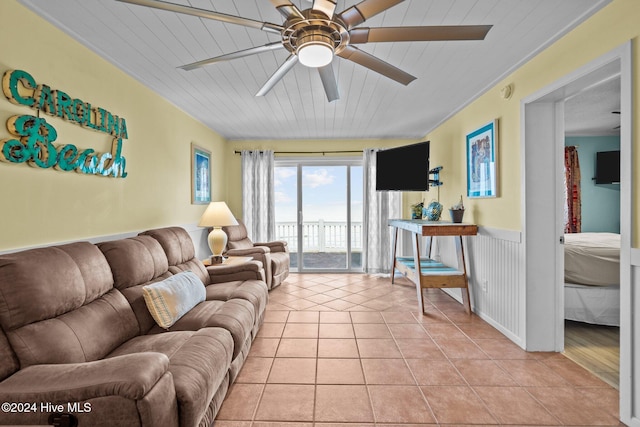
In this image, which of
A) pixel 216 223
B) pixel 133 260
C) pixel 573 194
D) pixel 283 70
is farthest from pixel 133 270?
pixel 573 194

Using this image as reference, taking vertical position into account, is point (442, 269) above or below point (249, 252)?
below

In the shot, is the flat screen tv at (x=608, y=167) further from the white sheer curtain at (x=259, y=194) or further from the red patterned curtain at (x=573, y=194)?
the white sheer curtain at (x=259, y=194)

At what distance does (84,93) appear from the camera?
2264 millimetres

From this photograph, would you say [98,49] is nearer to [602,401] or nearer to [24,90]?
[24,90]


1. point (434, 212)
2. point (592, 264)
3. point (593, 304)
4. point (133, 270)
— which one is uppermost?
point (434, 212)

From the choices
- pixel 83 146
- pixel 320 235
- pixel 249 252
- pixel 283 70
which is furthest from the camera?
pixel 320 235

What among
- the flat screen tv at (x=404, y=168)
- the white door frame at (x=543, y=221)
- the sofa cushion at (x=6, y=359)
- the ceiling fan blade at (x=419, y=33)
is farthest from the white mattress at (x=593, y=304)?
the sofa cushion at (x=6, y=359)

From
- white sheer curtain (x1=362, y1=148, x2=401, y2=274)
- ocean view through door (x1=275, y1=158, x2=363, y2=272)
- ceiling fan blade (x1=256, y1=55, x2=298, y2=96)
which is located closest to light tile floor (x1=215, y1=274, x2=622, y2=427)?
white sheer curtain (x1=362, y1=148, x2=401, y2=274)

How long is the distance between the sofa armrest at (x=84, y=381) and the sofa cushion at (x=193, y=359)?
17cm

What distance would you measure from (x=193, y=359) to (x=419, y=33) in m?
1.94

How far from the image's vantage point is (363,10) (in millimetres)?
1438

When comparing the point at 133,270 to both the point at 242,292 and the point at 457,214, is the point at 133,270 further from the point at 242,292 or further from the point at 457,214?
the point at 457,214

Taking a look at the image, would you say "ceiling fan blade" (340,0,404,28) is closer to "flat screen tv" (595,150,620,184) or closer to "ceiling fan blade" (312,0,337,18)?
"ceiling fan blade" (312,0,337,18)

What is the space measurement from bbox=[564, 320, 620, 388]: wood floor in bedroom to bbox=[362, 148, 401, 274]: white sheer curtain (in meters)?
2.63
